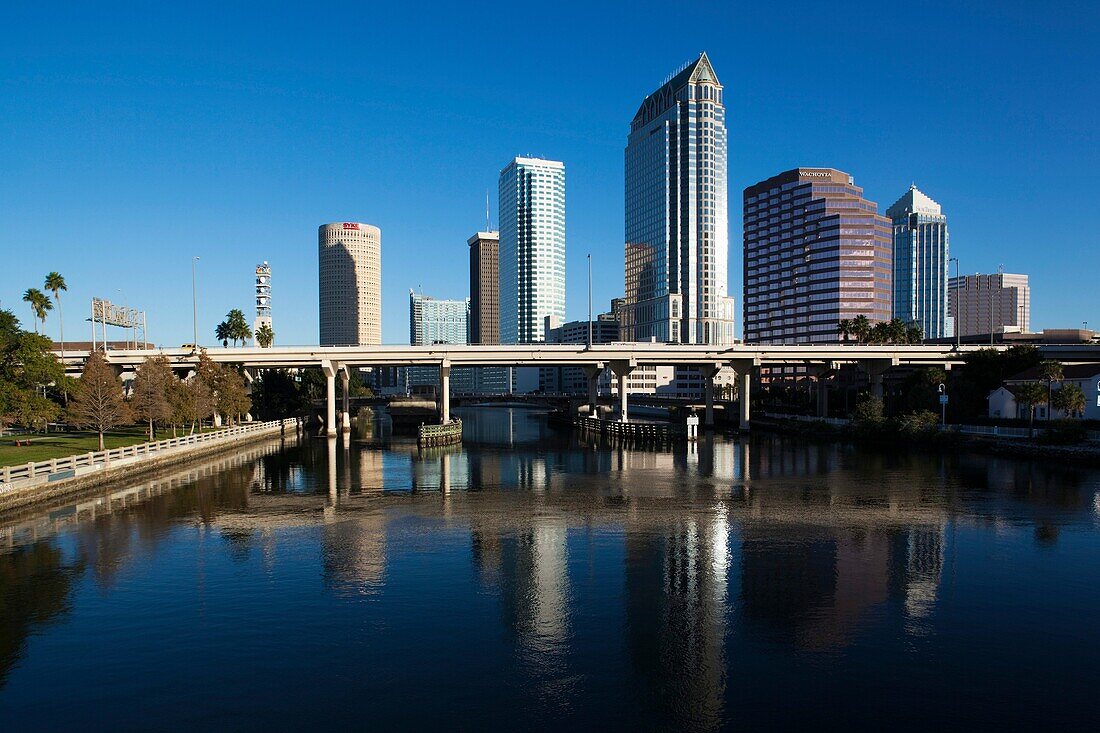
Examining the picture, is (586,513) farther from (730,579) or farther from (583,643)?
(583,643)

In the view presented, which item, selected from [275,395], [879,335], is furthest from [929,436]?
[275,395]

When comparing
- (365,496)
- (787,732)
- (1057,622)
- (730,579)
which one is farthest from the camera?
(365,496)

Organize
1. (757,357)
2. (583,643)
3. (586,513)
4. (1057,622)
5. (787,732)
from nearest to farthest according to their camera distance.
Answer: (787,732) → (583,643) → (1057,622) → (586,513) → (757,357)

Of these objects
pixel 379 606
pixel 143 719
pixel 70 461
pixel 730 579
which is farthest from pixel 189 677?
pixel 70 461

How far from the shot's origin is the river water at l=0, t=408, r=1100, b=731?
17.7m

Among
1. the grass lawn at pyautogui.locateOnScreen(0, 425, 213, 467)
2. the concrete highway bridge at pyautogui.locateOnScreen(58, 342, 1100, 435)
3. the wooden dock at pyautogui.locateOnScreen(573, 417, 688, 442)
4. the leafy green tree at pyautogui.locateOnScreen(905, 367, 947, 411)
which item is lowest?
the wooden dock at pyautogui.locateOnScreen(573, 417, 688, 442)

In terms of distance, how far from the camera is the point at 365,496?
50938 mm

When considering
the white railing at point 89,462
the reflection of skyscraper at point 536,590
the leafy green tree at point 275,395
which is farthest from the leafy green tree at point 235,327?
the reflection of skyscraper at point 536,590

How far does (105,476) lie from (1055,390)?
95125 millimetres

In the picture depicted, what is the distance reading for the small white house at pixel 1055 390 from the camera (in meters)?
82.5

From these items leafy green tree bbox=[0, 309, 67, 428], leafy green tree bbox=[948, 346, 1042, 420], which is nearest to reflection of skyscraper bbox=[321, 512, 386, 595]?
leafy green tree bbox=[0, 309, 67, 428]

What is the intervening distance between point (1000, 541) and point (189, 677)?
34845mm

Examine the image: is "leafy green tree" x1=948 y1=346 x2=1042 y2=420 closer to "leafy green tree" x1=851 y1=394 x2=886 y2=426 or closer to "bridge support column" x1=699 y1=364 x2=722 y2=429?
"leafy green tree" x1=851 y1=394 x2=886 y2=426

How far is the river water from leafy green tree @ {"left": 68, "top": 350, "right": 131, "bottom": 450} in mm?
19861
